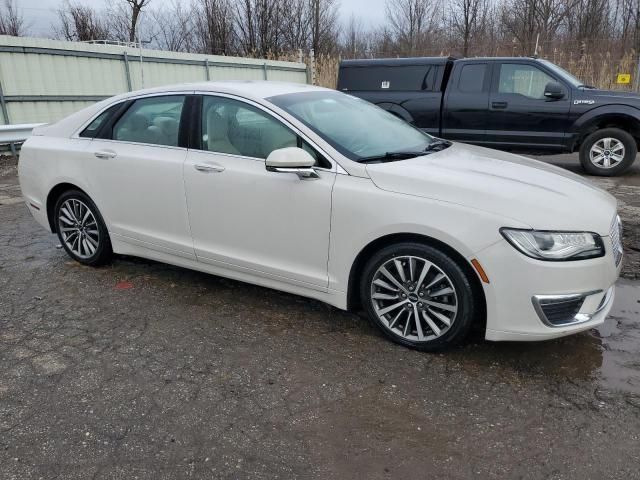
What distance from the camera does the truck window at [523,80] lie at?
8492 mm

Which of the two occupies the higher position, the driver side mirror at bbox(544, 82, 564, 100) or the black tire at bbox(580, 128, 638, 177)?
the driver side mirror at bbox(544, 82, 564, 100)

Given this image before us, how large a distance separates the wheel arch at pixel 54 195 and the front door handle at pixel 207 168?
137cm

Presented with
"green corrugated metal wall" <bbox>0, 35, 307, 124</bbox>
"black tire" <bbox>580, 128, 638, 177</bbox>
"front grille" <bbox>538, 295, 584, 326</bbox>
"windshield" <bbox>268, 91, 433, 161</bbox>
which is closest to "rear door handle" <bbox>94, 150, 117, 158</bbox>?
"windshield" <bbox>268, 91, 433, 161</bbox>

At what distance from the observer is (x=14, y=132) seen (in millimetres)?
10492

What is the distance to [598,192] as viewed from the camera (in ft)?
11.4

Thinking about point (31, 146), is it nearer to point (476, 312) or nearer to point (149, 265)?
point (149, 265)

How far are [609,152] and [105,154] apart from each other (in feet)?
24.6

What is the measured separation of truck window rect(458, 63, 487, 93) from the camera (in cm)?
891

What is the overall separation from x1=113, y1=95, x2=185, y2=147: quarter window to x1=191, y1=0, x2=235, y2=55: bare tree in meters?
24.1

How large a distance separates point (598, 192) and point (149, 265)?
3.71 m

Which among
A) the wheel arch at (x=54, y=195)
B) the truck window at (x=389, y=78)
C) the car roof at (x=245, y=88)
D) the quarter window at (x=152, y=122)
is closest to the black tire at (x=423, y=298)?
the car roof at (x=245, y=88)

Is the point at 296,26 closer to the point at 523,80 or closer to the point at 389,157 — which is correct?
the point at 523,80

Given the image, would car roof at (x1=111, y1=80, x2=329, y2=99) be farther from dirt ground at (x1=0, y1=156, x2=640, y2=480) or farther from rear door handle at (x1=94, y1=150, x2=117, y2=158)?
dirt ground at (x1=0, y1=156, x2=640, y2=480)

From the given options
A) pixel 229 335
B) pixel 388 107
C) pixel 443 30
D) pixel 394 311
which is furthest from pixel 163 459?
pixel 443 30
